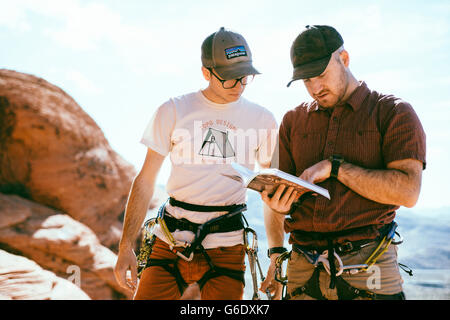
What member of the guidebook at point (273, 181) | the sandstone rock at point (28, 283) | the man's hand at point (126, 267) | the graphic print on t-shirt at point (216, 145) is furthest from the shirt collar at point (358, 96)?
the sandstone rock at point (28, 283)

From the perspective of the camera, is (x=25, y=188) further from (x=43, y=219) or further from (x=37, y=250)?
(x=37, y=250)

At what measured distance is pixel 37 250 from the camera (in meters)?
8.88

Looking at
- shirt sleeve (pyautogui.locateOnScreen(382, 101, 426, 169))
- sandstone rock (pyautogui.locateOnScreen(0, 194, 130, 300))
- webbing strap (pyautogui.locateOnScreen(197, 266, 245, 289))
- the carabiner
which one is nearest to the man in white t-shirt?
webbing strap (pyautogui.locateOnScreen(197, 266, 245, 289))

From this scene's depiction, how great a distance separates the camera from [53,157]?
1058 cm

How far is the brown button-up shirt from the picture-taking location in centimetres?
226

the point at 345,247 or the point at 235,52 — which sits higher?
the point at 235,52

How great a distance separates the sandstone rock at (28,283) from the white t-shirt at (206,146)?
2.86 metres

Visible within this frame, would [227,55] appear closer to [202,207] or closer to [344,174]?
[202,207]

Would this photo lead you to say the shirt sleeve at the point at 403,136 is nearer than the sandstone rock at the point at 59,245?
Yes

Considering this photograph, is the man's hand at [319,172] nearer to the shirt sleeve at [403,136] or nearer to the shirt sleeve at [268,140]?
the shirt sleeve at [403,136]

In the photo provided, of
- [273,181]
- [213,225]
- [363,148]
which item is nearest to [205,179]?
[213,225]

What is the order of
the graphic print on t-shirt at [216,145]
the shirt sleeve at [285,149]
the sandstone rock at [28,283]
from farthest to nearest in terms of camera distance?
1. the sandstone rock at [28,283]
2. the graphic print on t-shirt at [216,145]
3. the shirt sleeve at [285,149]

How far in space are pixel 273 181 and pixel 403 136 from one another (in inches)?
33.2

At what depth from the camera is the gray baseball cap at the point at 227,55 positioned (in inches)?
126
